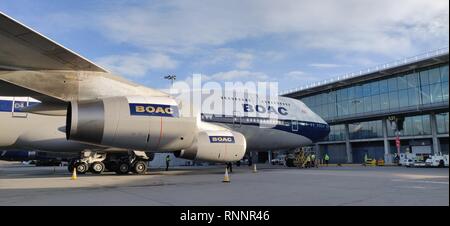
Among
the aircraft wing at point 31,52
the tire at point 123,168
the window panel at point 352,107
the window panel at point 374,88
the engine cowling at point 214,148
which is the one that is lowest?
the tire at point 123,168

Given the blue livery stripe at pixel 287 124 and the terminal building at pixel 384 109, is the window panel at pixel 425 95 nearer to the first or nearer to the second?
the terminal building at pixel 384 109

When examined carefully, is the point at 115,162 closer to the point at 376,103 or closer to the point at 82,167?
the point at 82,167

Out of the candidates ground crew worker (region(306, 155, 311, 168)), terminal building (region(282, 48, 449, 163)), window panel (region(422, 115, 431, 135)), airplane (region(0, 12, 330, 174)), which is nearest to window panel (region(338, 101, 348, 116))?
terminal building (region(282, 48, 449, 163))

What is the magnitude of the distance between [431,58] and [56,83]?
1213 inches

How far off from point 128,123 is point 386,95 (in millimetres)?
33738

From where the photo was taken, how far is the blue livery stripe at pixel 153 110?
1079 centimetres

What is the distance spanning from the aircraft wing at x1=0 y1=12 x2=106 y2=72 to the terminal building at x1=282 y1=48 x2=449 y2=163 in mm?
29171

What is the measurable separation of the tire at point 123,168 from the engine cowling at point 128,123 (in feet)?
19.6

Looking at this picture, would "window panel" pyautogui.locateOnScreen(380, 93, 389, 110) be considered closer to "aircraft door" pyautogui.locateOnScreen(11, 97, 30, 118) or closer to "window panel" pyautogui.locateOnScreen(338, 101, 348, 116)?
"window panel" pyautogui.locateOnScreen(338, 101, 348, 116)

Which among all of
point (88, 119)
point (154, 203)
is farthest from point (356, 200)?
point (88, 119)

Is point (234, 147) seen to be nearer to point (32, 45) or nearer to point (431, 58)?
point (32, 45)

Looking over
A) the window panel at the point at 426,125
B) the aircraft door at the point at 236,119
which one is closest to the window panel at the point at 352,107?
the window panel at the point at 426,125

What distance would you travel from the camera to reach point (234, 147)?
606 inches
